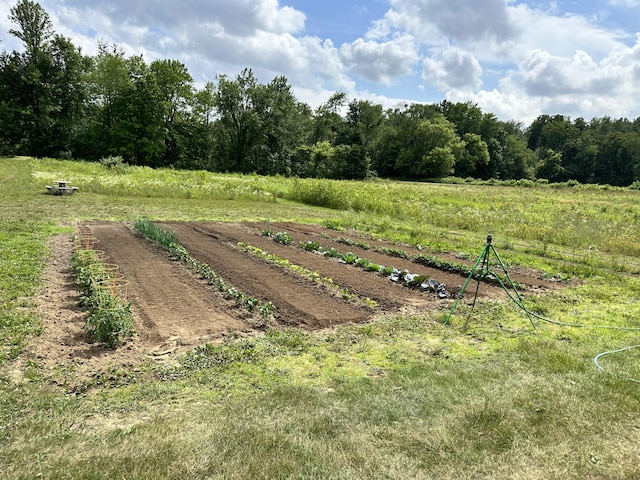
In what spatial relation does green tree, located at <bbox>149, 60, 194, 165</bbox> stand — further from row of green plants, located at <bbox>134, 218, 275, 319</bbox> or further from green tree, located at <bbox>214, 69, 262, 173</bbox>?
row of green plants, located at <bbox>134, 218, 275, 319</bbox>

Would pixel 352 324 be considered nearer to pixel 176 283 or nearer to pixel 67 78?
pixel 176 283

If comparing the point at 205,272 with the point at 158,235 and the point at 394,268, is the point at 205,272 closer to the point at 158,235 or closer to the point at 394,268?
the point at 158,235

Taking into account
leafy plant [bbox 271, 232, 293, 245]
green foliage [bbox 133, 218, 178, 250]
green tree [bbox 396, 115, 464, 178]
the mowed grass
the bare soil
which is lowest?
the mowed grass

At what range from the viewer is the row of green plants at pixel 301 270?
736cm

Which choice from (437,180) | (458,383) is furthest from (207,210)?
(437,180)

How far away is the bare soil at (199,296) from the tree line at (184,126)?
140ft

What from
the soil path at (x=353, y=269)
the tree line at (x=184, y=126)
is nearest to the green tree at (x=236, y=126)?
the tree line at (x=184, y=126)

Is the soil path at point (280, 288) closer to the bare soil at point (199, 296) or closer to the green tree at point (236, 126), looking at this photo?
the bare soil at point (199, 296)

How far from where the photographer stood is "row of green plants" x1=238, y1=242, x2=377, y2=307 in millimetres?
→ 7359

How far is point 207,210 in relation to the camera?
18.1 metres

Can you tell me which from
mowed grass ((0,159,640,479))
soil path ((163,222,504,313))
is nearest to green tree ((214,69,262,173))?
soil path ((163,222,504,313))

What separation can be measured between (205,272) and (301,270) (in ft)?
6.71

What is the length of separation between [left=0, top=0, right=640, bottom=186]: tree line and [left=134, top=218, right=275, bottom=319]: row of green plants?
135 feet

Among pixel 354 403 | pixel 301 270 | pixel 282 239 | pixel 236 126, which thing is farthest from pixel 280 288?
pixel 236 126
